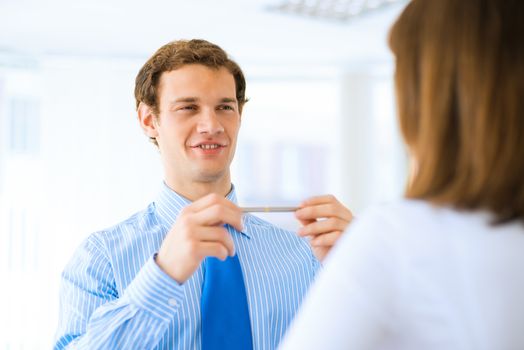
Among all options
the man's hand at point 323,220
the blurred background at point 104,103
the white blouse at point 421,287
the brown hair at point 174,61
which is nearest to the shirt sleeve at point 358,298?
the white blouse at point 421,287

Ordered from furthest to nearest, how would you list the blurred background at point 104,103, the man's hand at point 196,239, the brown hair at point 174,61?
the blurred background at point 104,103 < the brown hair at point 174,61 < the man's hand at point 196,239

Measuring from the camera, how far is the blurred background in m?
3.67

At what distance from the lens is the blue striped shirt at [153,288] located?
1.41m

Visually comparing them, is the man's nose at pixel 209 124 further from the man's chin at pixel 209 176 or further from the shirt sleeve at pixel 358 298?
the shirt sleeve at pixel 358 298

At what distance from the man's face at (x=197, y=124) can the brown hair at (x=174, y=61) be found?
2cm

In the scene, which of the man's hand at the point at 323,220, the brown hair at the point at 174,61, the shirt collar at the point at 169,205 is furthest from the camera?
the brown hair at the point at 174,61

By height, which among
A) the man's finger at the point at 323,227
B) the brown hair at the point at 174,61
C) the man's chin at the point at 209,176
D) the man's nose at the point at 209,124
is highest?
the brown hair at the point at 174,61

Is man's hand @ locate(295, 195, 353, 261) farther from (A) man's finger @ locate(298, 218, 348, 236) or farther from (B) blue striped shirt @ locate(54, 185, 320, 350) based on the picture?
(B) blue striped shirt @ locate(54, 185, 320, 350)

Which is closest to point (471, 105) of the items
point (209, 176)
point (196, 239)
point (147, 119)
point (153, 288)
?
point (196, 239)

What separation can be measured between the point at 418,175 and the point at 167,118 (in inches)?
48.1

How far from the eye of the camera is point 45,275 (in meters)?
3.96

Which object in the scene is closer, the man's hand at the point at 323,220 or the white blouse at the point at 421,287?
the white blouse at the point at 421,287

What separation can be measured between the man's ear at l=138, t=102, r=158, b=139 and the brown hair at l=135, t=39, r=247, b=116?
0.02 metres

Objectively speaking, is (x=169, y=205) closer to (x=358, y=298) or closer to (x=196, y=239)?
(x=196, y=239)
